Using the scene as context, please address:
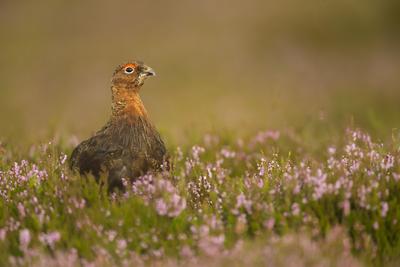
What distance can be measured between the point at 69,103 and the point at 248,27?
7119mm

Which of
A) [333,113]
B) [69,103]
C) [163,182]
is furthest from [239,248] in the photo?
[69,103]

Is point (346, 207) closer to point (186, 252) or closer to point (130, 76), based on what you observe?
point (186, 252)

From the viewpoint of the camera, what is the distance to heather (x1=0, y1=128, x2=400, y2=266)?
3770 millimetres

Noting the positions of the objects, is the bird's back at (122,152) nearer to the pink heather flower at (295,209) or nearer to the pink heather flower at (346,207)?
the pink heather flower at (295,209)

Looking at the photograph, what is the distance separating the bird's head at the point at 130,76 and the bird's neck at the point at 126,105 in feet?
0.15

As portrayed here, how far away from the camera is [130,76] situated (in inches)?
225

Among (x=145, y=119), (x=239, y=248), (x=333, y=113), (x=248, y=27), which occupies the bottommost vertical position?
(x=239, y=248)

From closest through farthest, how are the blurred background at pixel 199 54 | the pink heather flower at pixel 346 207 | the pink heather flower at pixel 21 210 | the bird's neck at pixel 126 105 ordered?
the pink heather flower at pixel 346 207 < the pink heather flower at pixel 21 210 < the bird's neck at pixel 126 105 < the blurred background at pixel 199 54

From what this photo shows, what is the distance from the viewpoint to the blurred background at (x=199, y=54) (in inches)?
631

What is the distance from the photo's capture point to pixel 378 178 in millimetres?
4441

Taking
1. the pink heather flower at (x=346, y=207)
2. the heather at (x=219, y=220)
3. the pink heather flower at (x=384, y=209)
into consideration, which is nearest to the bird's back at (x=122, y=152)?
the heather at (x=219, y=220)

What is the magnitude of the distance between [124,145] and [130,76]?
723 mm

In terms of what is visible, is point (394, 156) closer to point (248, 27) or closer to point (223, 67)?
point (223, 67)

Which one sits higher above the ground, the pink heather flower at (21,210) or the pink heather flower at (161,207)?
the pink heather flower at (21,210)
